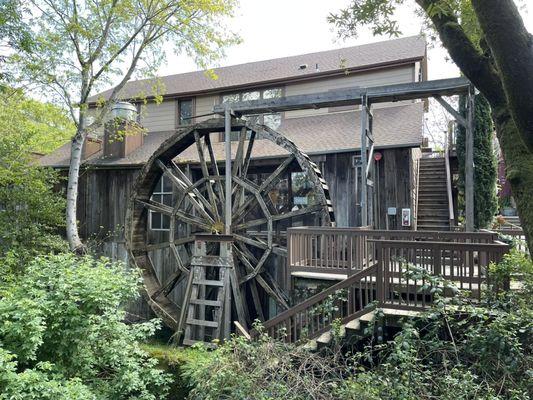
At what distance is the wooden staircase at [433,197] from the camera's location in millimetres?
9391

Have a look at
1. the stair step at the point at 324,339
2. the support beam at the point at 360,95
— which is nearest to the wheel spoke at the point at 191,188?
the support beam at the point at 360,95

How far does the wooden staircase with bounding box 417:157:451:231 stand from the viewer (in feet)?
30.8

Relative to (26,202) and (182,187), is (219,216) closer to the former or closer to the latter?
(182,187)

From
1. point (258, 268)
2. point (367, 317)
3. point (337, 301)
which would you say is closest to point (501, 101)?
point (367, 317)

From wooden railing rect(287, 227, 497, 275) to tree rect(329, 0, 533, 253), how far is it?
2988mm

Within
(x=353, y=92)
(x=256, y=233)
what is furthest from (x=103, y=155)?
Answer: (x=353, y=92)

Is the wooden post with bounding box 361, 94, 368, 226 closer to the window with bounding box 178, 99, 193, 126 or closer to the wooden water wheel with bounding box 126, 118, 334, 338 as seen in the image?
the wooden water wheel with bounding box 126, 118, 334, 338

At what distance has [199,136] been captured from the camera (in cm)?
903

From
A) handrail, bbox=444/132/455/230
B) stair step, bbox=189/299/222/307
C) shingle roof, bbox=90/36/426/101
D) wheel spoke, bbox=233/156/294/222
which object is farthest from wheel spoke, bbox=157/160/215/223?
handrail, bbox=444/132/455/230

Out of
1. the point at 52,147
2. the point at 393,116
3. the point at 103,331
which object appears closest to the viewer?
the point at 103,331

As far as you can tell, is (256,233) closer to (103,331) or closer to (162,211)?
(162,211)

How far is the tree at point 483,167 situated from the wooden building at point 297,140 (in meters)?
1.49

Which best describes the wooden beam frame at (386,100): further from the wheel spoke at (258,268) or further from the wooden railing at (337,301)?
the wheel spoke at (258,268)

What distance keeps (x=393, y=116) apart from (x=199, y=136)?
4.98 metres
